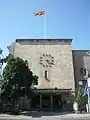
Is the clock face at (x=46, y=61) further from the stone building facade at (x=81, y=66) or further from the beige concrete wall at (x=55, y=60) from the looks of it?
the stone building facade at (x=81, y=66)

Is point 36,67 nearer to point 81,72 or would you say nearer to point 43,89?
point 43,89

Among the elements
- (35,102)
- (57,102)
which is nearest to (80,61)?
(57,102)

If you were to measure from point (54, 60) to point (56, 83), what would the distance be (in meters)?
4.62

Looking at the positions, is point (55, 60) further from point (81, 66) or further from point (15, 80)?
point (15, 80)

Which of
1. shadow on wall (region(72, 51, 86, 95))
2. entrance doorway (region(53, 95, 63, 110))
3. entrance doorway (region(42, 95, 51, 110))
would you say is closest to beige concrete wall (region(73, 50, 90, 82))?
shadow on wall (region(72, 51, 86, 95))

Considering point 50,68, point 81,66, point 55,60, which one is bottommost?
point 50,68

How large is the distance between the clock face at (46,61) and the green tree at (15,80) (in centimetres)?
997

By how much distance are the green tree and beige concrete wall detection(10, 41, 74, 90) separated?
368 inches

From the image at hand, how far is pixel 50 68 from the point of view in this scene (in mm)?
39344

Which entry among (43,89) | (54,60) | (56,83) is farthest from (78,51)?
(43,89)

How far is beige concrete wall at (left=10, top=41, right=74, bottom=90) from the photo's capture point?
126ft

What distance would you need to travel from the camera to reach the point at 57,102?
3931 cm

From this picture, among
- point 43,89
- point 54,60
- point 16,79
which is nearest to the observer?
point 16,79

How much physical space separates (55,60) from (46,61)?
181cm
